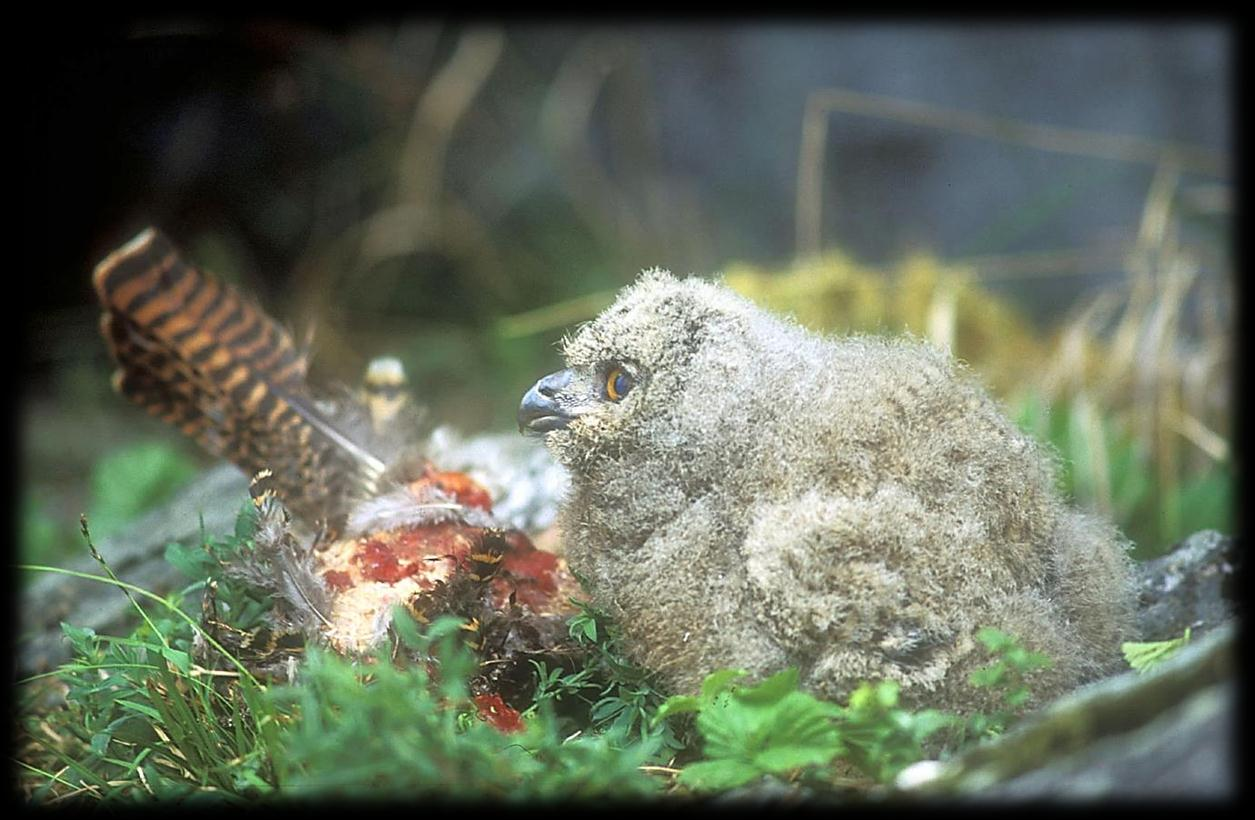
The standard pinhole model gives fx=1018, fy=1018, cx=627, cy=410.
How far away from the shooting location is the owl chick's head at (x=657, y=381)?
1.76 meters

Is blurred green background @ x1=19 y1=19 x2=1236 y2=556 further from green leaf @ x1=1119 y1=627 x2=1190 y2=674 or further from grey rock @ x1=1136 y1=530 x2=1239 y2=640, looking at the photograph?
green leaf @ x1=1119 y1=627 x2=1190 y2=674

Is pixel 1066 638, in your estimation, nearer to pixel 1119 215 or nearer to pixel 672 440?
pixel 672 440

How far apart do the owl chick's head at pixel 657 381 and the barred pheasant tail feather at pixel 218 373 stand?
2.34ft

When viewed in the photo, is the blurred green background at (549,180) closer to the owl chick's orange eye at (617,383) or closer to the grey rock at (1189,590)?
the grey rock at (1189,590)

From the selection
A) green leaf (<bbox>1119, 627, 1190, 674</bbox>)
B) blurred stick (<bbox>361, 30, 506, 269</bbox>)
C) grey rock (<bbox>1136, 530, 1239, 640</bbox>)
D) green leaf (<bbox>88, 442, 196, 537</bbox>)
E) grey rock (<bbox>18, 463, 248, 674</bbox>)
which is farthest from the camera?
blurred stick (<bbox>361, 30, 506, 269</bbox>)

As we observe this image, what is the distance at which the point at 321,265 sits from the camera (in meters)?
6.00

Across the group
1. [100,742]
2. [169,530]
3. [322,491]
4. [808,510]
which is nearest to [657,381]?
[808,510]

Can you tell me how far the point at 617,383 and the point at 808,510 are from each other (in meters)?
0.43

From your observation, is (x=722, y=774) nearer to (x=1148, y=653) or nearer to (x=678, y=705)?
(x=678, y=705)

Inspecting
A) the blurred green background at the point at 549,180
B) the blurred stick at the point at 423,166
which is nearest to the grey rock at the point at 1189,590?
the blurred green background at the point at 549,180

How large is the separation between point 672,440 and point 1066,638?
750 mm

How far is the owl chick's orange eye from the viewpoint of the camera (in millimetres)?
1827

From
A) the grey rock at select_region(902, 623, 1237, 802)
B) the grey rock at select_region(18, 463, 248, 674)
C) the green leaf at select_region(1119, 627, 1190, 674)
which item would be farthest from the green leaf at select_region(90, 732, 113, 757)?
the green leaf at select_region(1119, 627, 1190, 674)

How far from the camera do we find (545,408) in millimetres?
1856
